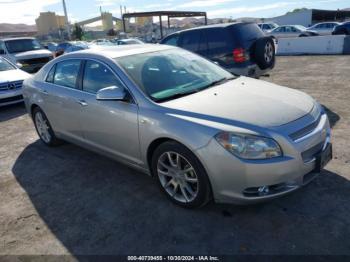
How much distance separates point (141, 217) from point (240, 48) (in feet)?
15.8

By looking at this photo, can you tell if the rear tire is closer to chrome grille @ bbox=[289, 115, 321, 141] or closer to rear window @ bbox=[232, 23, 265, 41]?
rear window @ bbox=[232, 23, 265, 41]

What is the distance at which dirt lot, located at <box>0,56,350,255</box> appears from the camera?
284 cm

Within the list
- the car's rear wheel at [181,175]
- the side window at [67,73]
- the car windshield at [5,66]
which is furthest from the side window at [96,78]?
the car windshield at [5,66]

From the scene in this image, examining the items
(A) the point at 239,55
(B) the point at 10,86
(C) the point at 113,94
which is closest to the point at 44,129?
(C) the point at 113,94

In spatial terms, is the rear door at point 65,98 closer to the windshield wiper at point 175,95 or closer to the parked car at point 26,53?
the windshield wiper at point 175,95

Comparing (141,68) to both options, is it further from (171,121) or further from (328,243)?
(328,243)

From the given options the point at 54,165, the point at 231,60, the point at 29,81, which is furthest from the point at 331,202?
the point at 29,81

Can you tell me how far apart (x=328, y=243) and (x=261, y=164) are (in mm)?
865

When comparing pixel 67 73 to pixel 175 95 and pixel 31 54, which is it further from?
pixel 31 54

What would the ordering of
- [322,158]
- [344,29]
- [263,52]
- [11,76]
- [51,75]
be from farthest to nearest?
1. [344,29]
2. [11,76]
3. [263,52]
4. [51,75]
5. [322,158]

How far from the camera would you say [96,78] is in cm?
402


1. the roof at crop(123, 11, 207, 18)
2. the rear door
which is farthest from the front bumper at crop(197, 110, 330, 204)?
the roof at crop(123, 11, 207, 18)

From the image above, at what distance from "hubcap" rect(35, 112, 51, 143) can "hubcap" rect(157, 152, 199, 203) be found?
280 cm

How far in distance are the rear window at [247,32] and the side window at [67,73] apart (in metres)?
4.02
